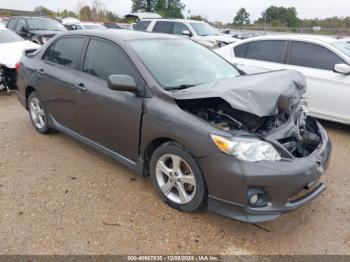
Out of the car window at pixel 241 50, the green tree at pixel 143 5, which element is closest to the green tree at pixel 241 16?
the green tree at pixel 143 5

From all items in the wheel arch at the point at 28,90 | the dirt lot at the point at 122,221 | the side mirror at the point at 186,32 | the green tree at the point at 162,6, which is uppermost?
the green tree at the point at 162,6

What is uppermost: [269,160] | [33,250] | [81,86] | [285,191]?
[81,86]

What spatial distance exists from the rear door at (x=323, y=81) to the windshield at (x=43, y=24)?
998 cm

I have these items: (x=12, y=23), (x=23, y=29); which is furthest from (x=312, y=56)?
(x=12, y=23)

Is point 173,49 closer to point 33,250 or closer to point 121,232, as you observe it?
point 121,232

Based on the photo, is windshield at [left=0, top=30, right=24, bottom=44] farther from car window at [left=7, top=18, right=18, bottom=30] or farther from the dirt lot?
the dirt lot

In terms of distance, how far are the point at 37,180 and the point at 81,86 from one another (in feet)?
3.84

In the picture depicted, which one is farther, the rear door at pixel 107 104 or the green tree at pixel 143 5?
the green tree at pixel 143 5

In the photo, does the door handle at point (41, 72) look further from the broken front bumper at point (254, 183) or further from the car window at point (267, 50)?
the car window at point (267, 50)

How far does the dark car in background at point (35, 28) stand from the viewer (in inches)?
483

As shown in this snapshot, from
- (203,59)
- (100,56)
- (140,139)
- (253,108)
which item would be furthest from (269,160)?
(100,56)

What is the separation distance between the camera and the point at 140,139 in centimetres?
345

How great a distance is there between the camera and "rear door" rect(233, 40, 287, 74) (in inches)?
245

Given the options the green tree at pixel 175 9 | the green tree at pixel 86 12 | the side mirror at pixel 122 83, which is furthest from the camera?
the green tree at pixel 86 12
